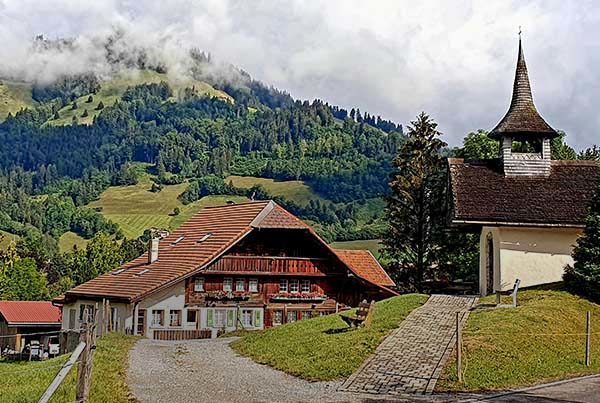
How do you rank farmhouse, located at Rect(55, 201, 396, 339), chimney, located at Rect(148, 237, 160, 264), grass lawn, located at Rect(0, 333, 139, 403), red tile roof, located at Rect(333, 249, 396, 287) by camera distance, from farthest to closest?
red tile roof, located at Rect(333, 249, 396, 287) < chimney, located at Rect(148, 237, 160, 264) < farmhouse, located at Rect(55, 201, 396, 339) < grass lawn, located at Rect(0, 333, 139, 403)

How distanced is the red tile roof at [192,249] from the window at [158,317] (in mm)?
1528

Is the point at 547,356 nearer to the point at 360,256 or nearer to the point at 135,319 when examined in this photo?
the point at 135,319

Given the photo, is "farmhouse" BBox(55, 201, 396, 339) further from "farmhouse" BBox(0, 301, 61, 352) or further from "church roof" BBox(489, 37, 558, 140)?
"farmhouse" BBox(0, 301, 61, 352)

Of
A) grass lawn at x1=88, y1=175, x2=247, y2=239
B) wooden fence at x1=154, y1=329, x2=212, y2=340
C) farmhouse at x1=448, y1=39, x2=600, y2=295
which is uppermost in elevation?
grass lawn at x1=88, y1=175, x2=247, y2=239

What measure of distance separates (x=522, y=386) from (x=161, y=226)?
15512cm

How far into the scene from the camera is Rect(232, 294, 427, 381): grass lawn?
2267 cm

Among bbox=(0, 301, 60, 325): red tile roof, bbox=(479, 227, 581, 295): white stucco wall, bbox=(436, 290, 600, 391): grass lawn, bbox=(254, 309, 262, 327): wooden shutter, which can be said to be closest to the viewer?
bbox=(436, 290, 600, 391): grass lawn

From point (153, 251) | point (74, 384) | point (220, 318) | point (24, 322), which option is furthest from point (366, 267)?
point (74, 384)

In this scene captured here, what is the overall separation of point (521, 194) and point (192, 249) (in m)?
19.4

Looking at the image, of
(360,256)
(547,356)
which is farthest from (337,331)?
(360,256)

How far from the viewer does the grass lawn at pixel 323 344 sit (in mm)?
22672

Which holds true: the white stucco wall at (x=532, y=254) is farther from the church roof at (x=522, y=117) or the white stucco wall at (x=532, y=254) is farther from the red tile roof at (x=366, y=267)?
the red tile roof at (x=366, y=267)

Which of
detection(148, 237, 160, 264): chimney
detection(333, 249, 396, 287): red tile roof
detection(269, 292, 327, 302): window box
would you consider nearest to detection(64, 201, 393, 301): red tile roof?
detection(148, 237, 160, 264): chimney

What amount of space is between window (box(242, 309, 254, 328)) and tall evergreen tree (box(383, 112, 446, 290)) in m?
10.2
